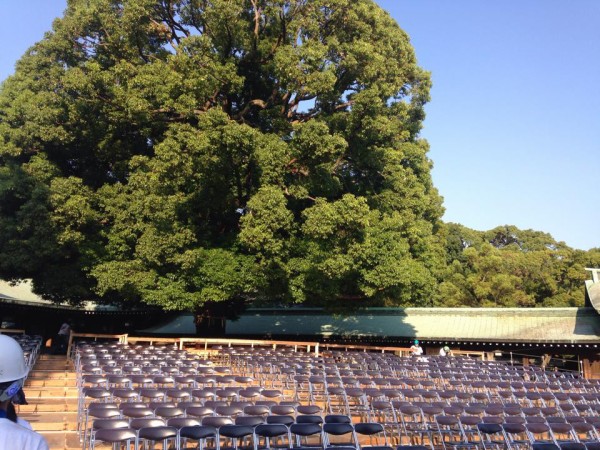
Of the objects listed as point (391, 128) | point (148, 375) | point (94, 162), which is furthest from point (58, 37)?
point (148, 375)

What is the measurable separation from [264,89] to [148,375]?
13990 millimetres

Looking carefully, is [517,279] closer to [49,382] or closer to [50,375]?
[50,375]

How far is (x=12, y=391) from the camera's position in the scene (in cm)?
212

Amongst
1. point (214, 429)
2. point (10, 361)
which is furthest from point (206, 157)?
point (10, 361)

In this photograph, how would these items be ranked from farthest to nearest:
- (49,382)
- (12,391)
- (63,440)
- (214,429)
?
(49,382) < (63,440) < (214,429) < (12,391)

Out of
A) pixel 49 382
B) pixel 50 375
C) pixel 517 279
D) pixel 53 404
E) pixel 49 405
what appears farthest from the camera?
pixel 517 279

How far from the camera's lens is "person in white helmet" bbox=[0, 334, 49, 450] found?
1866 millimetres

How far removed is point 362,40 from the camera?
18719 millimetres

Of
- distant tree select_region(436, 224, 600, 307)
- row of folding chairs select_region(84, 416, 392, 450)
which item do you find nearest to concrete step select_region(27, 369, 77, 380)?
row of folding chairs select_region(84, 416, 392, 450)

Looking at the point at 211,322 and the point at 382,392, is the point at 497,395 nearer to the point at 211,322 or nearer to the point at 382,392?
the point at 382,392

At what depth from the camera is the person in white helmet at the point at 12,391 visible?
1.87 m

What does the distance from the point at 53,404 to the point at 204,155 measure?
9.03 metres

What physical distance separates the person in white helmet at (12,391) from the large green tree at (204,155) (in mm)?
14410

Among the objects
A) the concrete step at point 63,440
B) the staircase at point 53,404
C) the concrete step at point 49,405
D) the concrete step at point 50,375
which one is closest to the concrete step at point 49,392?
the staircase at point 53,404
